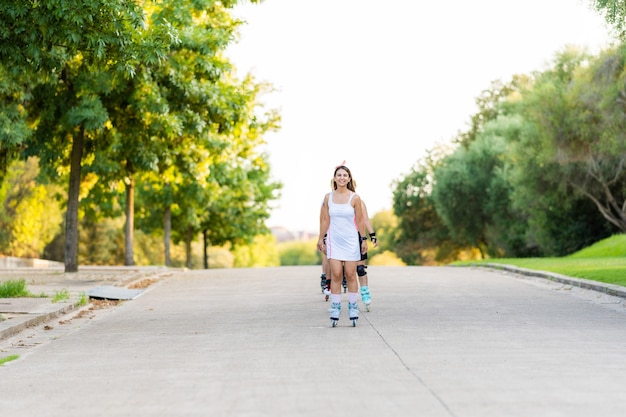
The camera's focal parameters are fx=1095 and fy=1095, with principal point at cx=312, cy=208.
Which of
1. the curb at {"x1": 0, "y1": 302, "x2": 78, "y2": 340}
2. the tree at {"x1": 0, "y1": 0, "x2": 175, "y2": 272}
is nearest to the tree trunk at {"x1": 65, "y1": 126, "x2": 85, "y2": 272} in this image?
the tree at {"x1": 0, "y1": 0, "x2": 175, "y2": 272}

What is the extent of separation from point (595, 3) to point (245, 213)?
4267 cm

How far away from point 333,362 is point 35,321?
682 centimetres

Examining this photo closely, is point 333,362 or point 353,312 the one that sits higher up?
point 353,312

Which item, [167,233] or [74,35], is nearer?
[74,35]

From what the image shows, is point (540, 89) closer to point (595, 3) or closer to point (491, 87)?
point (595, 3)

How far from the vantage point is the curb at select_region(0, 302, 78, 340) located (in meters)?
14.4

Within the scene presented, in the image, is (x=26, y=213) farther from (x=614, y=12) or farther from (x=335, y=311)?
(x=335, y=311)

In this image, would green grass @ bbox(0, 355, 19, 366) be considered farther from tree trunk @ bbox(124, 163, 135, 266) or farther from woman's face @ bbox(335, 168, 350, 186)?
tree trunk @ bbox(124, 163, 135, 266)

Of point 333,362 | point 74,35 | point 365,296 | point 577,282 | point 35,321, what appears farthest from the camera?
point 577,282

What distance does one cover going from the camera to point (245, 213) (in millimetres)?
64250

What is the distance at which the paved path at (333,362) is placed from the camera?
831 cm

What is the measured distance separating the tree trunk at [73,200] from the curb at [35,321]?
11.8m

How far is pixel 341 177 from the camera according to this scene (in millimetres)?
14570

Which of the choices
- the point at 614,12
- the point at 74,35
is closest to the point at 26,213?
the point at 614,12
